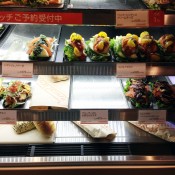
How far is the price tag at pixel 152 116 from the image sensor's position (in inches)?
79.2

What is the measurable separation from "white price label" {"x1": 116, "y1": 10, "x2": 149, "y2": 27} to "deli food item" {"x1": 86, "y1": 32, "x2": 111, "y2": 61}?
0.22 m

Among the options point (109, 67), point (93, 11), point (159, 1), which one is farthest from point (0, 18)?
point (159, 1)

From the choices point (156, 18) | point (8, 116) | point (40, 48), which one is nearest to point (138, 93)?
point (156, 18)

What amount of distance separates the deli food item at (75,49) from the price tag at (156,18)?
1.39 ft

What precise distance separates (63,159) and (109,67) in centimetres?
66

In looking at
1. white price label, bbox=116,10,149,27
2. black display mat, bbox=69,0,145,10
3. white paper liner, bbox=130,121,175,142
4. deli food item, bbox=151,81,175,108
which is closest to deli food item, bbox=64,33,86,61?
black display mat, bbox=69,0,145,10

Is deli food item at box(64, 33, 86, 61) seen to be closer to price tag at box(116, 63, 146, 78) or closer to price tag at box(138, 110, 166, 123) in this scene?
price tag at box(116, 63, 146, 78)

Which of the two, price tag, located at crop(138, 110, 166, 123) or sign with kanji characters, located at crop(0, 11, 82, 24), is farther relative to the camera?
price tag, located at crop(138, 110, 166, 123)

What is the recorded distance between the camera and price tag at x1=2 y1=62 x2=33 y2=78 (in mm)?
1849

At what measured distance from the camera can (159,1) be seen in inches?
69.3

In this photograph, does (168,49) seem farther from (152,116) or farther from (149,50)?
(152,116)

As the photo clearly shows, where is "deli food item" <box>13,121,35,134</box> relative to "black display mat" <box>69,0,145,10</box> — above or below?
below

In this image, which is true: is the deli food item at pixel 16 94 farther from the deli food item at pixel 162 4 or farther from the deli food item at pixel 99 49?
the deli food item at pixel 162 4

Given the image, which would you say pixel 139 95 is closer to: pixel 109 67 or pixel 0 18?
pixel 109 67
